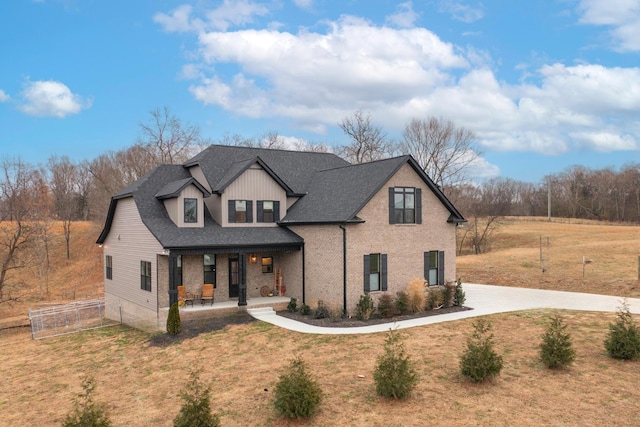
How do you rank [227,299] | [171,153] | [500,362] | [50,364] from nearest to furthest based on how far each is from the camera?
1. [500,362]
2. [50,364]
3. [227,299]
4. [171,153]

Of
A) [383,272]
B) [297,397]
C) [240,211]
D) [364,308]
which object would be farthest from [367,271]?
[297,397]

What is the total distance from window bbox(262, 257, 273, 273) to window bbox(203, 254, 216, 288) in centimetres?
261

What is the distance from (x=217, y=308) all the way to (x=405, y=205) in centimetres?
987

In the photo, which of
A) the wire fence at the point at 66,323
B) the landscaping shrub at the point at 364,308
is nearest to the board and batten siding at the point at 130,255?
the wire fence at the point at 66,323

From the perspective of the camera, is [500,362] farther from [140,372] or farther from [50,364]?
[50,364]

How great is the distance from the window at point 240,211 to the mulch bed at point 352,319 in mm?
5045

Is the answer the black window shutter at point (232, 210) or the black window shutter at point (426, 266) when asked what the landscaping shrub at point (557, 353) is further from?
the black window shutter at point (232, 210)

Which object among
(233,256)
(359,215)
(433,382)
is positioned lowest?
(433,382)

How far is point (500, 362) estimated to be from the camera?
12133mm

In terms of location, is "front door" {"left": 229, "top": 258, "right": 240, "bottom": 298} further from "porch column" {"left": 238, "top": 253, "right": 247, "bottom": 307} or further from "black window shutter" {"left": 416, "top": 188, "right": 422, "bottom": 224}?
"black window shutter" {"left": 416, "top": 188, "right": 422, "bottom": 224}

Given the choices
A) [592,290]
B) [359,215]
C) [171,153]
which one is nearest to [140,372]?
[359,215]

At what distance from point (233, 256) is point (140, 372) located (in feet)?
27.5

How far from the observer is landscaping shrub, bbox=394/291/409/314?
2098cm

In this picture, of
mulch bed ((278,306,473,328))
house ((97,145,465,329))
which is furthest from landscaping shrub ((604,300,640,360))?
house ((97,145,465,329))
